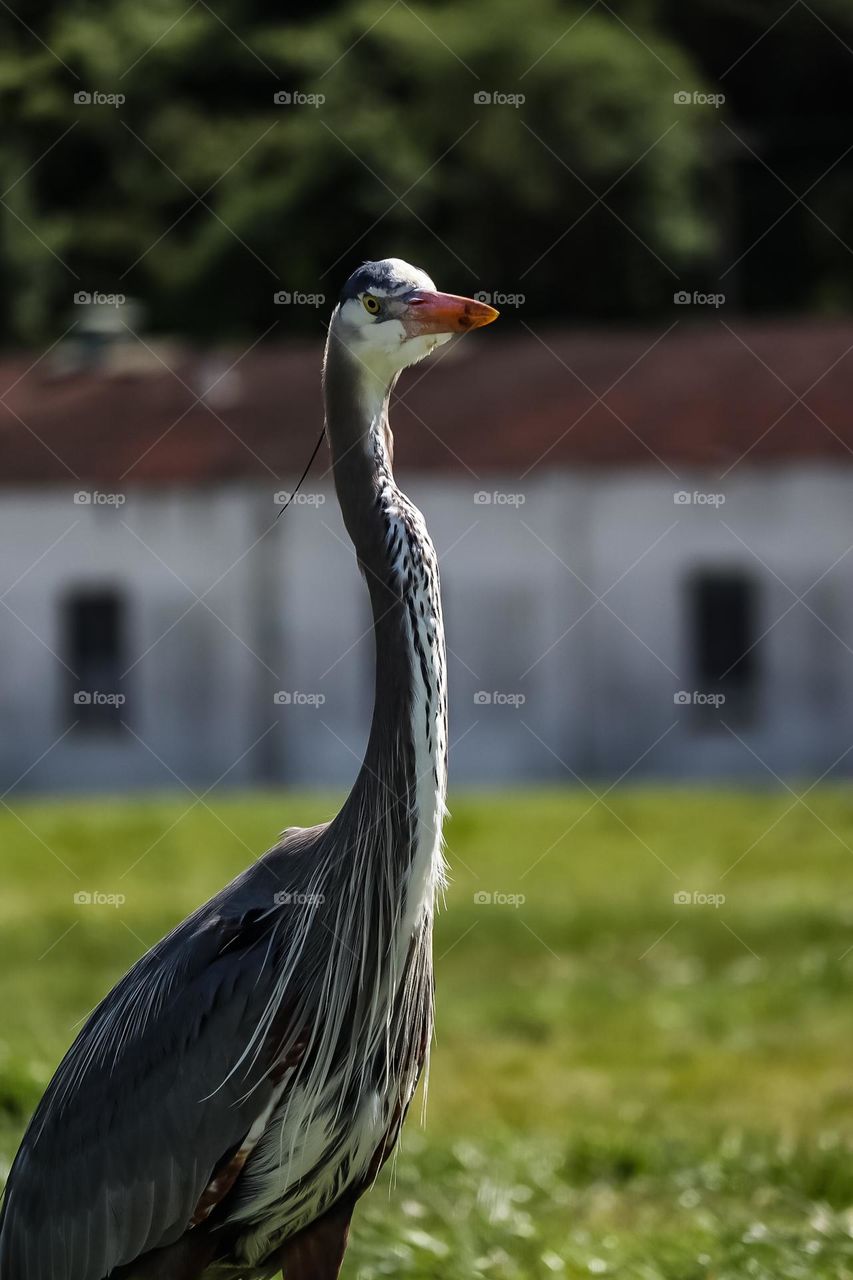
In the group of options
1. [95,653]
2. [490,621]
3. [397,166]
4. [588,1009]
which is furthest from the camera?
[397,166]

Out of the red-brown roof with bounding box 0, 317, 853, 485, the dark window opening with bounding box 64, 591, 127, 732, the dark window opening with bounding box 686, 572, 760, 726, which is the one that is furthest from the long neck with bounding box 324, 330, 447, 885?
the dark window opening with bounding box 64, 591, 127, 732

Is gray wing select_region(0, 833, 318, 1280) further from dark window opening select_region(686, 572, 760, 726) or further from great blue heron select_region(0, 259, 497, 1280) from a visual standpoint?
dark window opening select_region(686, 572, 760, 726)

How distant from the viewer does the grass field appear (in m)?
6.12

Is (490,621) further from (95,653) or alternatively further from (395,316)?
(395,316)

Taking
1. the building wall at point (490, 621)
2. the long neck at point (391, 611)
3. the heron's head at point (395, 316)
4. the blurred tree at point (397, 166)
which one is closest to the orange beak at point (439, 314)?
the heron's head at point (395, 316)

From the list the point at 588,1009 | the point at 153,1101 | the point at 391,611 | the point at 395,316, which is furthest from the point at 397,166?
the point at 153,1101

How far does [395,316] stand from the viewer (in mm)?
4355

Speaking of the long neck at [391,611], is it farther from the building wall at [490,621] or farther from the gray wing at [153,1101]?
the building wall at [490,621]

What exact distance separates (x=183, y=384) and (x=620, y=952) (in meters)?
13.2

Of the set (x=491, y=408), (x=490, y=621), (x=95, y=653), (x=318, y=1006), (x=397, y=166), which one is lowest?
(x=318, y=1006)

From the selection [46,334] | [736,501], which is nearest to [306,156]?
[46,334]

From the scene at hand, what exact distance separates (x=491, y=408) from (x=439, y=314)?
17567 millimetres

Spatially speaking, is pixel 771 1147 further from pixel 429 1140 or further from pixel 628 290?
pixel 628 290

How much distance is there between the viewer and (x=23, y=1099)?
270 inches
